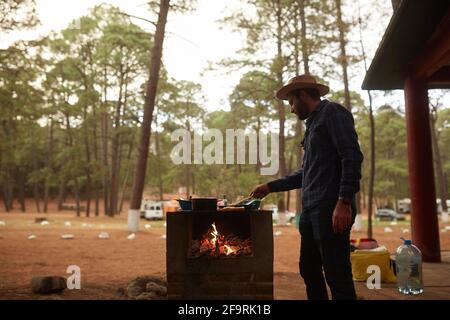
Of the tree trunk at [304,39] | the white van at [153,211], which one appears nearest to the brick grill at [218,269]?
the tree trunk at [304,39]

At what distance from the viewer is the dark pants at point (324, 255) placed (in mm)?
2545

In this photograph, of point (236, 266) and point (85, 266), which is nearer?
point (236, 266)

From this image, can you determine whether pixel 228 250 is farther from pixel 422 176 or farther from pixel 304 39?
pixel 304 39

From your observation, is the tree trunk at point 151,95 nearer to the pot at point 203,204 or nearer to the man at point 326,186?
the pot at point 203,204

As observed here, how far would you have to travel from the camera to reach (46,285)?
176 inches

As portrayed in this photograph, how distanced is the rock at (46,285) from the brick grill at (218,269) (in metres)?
2.02

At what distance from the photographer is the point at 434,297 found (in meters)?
3.96

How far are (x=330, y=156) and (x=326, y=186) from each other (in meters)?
0.22

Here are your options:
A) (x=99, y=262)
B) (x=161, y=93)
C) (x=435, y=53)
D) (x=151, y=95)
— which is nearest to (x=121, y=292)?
(x=99, y=262)

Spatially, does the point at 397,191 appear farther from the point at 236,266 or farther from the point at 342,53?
the point at 236,266

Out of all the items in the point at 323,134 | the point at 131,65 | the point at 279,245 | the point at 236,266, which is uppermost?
the point at 131,65

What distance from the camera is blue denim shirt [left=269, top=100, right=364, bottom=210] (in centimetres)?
252

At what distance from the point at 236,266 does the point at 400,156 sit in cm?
3841
